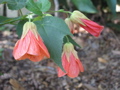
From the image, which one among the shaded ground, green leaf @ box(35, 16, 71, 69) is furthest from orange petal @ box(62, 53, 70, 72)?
the shaded ground

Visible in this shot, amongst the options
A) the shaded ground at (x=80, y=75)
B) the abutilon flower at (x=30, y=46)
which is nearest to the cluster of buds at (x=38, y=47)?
A: the abutilon flower at (x=30, y=46)

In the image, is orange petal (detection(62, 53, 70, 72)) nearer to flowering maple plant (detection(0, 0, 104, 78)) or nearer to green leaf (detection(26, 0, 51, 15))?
flowering maple plant (detection(0, 0, 104, 78))

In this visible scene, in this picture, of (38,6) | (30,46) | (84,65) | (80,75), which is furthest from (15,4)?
(84,65)

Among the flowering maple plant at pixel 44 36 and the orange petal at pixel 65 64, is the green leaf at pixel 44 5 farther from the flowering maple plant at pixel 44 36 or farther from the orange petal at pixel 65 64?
the orange petal at pixel 65 64

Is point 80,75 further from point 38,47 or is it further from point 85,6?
point 38,47

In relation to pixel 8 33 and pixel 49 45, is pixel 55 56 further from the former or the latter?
pixel 8 33

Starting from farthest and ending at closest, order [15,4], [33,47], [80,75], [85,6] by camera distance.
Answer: [85,6], [80,75], [15,4], [33,47]

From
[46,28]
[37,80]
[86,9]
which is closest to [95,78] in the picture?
[37,80]

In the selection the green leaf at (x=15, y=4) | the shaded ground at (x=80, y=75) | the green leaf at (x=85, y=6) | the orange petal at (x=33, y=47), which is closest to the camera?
the orange petal at (x=33, y=47)
